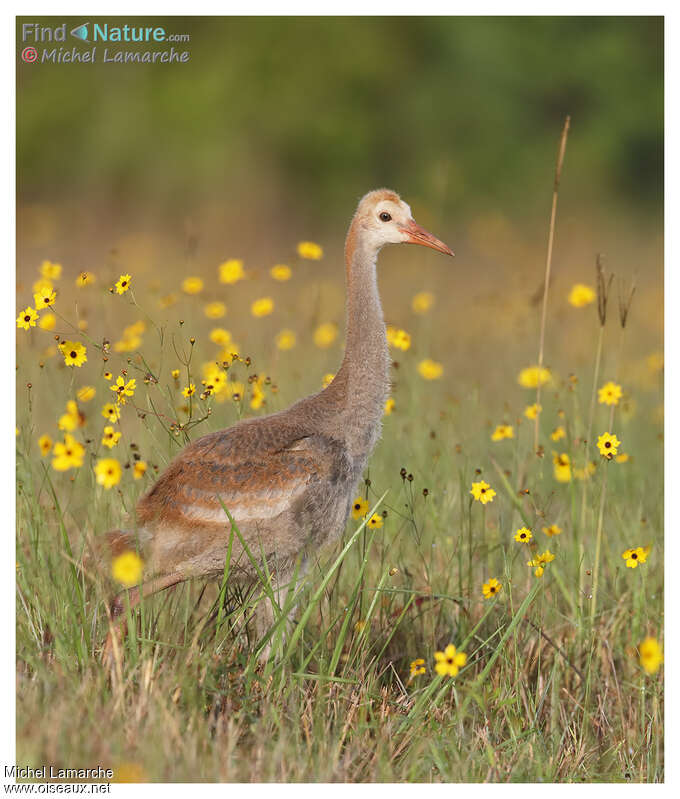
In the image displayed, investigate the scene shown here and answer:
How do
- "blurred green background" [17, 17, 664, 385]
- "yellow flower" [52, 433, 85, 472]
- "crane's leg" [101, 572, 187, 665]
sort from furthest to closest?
"blurred green background" [17, 17, 664, 385]
"crane's leg" [101, 572, 187, 665]
"yellow flower" [52, 433, 85, 472]

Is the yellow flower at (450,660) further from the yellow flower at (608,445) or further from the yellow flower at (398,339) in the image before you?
the yellow flower at (398,339)

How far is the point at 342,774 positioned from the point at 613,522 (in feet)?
9.06

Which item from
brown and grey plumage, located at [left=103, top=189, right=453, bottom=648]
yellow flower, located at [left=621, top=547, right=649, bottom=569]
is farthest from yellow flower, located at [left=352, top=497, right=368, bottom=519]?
yellow flower, located at [left=621, top=547, right=649, bottom=569]

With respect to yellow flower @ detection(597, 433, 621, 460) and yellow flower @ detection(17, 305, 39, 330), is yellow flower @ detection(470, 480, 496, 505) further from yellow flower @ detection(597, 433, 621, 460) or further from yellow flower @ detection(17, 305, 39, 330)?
yellow flower @ detection(17, 305, 39, 330)

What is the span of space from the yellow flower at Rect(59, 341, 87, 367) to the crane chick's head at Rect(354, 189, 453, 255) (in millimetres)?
1435

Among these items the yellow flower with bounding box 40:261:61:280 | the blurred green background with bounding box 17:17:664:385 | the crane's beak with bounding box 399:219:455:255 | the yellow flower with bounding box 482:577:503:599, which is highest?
the blurred green background with bounding box 17:17:664:385

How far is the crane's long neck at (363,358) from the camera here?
4.39 m

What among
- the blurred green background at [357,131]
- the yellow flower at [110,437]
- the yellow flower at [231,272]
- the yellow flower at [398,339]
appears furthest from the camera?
the blurred green background at [357,131]

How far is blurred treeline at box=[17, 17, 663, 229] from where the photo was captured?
1348 centimetres

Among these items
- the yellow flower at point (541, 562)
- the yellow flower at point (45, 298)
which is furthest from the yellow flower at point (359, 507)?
the yellow flower at point (45, 298)

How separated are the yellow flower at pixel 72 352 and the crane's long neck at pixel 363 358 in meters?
1.11

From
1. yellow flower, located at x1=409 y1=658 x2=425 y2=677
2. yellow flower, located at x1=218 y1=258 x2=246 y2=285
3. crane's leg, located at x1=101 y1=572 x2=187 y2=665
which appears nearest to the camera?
crane's leg, located at x1=101 y1=572 x2=187 y2=665

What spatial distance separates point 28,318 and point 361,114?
10.8 meters

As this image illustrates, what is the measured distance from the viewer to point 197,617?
4355 millimetres
